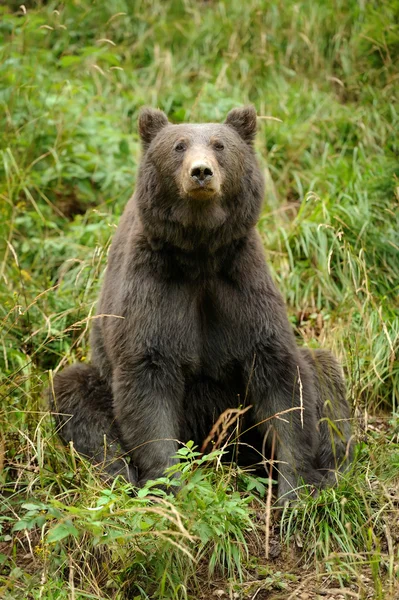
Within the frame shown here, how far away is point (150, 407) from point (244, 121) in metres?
1.81

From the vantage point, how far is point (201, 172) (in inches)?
182

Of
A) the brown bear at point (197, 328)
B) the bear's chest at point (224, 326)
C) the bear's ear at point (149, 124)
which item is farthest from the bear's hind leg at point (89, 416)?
the bear's ear at point (149, 124)

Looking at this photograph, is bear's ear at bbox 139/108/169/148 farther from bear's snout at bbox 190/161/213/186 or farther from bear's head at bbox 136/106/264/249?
bear's snout at bbox 190/161/213/186

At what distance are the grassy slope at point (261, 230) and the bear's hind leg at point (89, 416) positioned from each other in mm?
139

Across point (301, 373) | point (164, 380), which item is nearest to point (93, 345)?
point (164, 380)

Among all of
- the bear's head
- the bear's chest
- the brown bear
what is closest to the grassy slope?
the brown bear

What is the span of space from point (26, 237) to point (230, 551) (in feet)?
13.5

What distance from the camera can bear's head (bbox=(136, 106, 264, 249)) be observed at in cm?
486

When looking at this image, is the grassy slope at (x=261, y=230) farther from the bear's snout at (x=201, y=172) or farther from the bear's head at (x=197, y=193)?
the bear's snout at (x=201, y=172)

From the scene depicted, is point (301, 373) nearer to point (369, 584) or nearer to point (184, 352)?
point (184, 352)

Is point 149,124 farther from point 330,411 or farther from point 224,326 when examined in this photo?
point 330,411

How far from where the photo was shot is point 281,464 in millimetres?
4977

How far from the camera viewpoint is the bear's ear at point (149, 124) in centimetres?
527

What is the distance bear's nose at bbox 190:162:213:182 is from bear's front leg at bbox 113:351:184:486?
1.00 m
